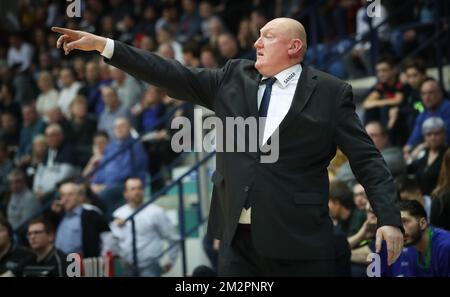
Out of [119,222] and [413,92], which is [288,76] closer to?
[119,222]

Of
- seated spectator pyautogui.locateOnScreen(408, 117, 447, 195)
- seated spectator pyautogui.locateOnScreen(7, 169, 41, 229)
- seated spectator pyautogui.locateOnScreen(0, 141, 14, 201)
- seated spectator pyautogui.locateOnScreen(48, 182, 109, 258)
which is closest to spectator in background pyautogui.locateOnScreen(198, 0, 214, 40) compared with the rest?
seated spectator pyautogui.locateOnScreen(0, 141, 14, 201)

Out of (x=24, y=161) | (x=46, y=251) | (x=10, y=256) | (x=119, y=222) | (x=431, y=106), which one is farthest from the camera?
(x=24, y=161)

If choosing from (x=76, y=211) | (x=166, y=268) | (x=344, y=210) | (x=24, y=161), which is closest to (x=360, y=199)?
(x=344, y=210)

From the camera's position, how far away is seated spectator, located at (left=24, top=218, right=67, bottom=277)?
6.83 meters

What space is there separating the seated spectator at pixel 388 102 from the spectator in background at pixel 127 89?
3.98 meters

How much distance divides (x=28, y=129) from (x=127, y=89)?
67.2 inches

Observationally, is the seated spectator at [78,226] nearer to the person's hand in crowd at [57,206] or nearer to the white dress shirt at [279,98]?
the person's hand in crowd at [57,206]

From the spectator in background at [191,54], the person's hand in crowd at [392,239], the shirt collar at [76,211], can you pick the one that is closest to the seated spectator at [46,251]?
the shirt collar at [76,211]

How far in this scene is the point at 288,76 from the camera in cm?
422

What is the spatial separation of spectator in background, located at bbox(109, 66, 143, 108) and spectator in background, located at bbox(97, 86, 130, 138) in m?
0.27

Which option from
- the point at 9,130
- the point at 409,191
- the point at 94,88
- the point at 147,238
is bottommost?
the point at 147,238

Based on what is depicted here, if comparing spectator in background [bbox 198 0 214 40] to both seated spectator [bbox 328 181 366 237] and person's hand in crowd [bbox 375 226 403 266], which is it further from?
person's hand in crowd [bbox 375 226 403 266]

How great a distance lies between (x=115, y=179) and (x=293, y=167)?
6.72 metres

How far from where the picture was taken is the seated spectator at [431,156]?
7457 millimetres
